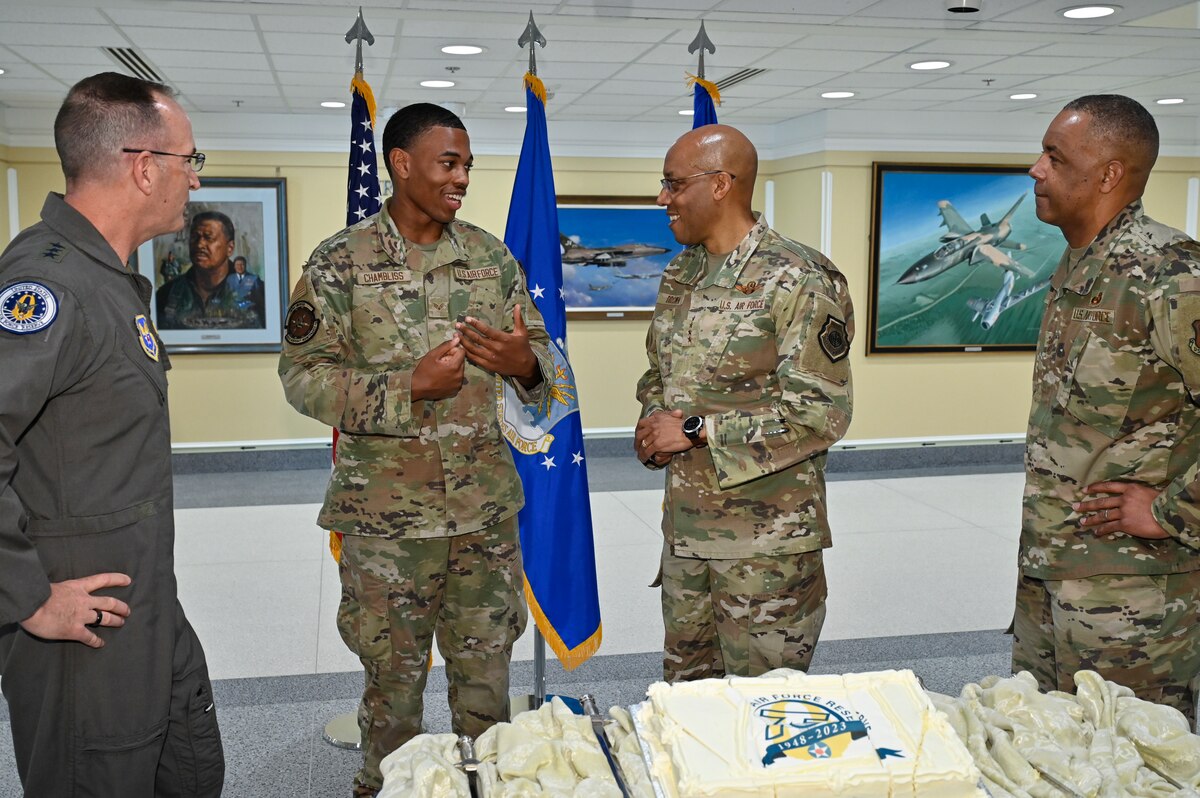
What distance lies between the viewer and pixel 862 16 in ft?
13.4

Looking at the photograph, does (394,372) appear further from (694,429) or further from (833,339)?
(833,339)

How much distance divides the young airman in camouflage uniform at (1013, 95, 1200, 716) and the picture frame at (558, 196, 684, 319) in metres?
5.47

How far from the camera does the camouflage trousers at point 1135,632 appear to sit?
6.72 ft

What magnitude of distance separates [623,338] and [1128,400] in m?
5.85

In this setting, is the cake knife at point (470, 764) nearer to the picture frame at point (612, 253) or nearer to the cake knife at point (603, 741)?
the cake knife at point (603, 741)

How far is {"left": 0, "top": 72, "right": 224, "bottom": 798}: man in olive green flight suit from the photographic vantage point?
5.03ft

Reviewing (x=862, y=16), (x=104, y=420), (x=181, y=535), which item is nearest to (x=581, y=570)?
(x=104, y=420)

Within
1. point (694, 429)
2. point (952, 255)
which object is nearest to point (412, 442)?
point (694, 429)

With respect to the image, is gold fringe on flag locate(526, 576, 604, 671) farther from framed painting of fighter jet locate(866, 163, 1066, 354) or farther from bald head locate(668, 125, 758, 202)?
framed painting of fighter jet locate(866, 163, 1066, 354)

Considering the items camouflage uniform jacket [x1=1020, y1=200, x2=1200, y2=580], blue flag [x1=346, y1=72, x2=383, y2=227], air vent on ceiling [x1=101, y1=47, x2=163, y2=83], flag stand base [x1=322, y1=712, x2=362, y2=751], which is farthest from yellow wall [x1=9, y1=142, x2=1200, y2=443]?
camouflage uniform jacket [x1=1020, y1=200, x2=1200, y2=580]

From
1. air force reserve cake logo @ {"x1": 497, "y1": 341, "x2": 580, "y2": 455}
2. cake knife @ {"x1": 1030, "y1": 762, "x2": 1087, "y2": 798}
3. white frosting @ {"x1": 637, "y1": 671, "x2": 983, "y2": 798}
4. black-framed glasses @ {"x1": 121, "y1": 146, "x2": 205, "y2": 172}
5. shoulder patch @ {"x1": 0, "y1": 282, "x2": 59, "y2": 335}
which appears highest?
black-framed glasses @ {"x1": 121, "y1": 146, "x2": 205, "y2": 172}

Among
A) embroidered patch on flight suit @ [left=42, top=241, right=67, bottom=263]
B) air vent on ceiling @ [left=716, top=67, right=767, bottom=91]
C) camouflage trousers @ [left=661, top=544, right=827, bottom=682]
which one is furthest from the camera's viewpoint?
air vent on ceiling @ [left=716, top=67, right=767, bottom=91]

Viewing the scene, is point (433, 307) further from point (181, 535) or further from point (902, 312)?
point (902, 312)

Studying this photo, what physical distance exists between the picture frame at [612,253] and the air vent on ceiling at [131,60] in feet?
10.2
